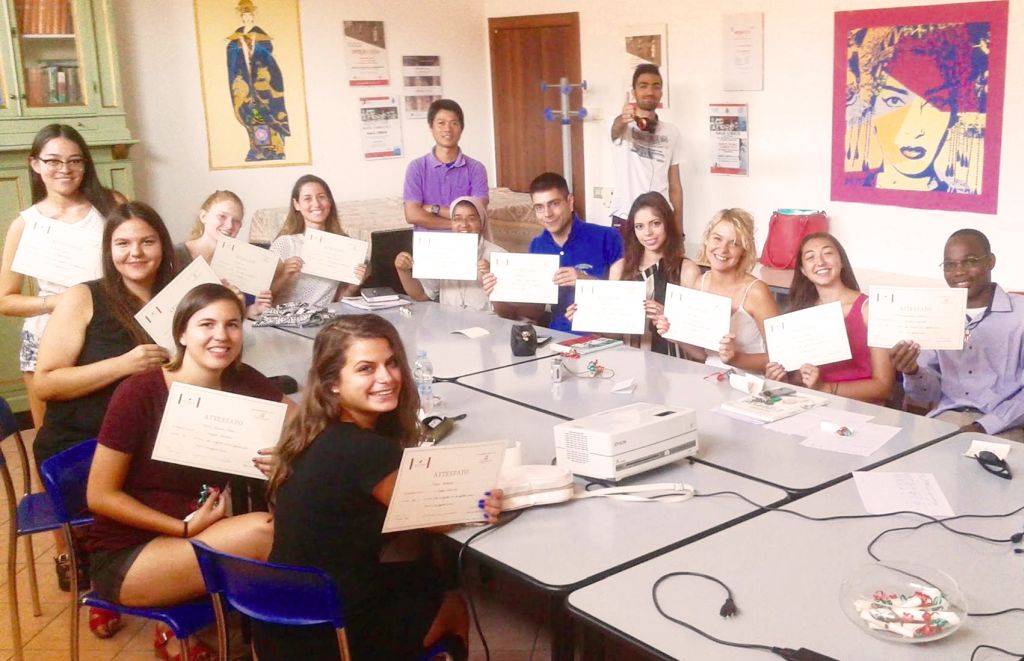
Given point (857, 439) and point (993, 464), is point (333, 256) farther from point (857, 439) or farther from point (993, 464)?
point (993, 464)

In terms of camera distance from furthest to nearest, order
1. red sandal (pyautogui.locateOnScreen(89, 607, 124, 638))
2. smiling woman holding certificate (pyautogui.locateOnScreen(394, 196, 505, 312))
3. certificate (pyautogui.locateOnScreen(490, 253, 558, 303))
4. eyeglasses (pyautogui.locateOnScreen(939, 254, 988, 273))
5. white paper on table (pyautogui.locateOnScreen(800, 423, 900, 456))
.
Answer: smiling woman holding certificate (pyautogui.locateOnScreen(394, 196, 505, 312)), certificate (pyautogui.locateOnScreen(490, 253, 558, 303)), eyeglasses (pyautogui.locateOnScreen(939, 254, 988, 273)), red sandal (pyautogui.locateOnScreen(89, 607, 124, 638)), white paper on table (pyautogui.locateOnScreen(800, 423, 900, 456))

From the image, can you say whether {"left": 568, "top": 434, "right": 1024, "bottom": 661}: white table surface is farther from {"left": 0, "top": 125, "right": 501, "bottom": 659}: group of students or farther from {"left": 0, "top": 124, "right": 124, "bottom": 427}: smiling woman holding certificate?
{"left": 0, "top": 124, "right": 124, "bottom": 427}: smiling woman holding certificate

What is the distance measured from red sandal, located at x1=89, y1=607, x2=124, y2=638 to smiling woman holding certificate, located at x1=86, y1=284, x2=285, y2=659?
0.76 metres

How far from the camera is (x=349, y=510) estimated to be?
2.11 metres

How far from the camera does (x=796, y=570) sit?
1.86m

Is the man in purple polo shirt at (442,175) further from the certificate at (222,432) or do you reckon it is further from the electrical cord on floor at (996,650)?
the electrical cord on floor at (996,650)

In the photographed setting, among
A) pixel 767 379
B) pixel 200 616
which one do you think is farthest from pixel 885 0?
pixel 200 616

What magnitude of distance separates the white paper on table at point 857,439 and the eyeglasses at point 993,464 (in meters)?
0.24

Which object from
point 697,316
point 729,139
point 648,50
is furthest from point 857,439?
point 648,50

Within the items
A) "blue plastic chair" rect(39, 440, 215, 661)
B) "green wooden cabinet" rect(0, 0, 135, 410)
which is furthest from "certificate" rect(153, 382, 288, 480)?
"green wooden cabinet" rect(0, 0, 135, 410)

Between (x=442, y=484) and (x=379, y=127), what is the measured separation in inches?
211

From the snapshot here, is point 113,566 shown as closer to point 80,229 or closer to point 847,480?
point 80,229

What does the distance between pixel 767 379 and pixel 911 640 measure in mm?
1584

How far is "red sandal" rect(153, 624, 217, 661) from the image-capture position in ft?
9.48
